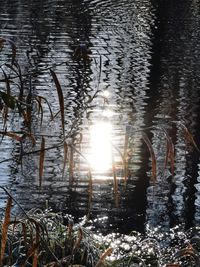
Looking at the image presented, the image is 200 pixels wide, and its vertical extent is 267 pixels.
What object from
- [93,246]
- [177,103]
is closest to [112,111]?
[177,103]

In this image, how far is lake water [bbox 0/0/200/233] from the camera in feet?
23.7

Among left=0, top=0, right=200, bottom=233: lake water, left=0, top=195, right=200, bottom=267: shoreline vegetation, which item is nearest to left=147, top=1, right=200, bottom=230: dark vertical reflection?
left=0, top=0, right=200, bottom=233: lake water

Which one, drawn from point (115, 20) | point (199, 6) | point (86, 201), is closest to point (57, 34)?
point (115, 20)

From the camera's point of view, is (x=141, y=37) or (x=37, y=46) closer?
(x=37, y=46)

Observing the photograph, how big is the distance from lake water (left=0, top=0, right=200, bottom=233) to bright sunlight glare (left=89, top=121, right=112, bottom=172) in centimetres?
2

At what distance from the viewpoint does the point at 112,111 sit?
1112 centimetres

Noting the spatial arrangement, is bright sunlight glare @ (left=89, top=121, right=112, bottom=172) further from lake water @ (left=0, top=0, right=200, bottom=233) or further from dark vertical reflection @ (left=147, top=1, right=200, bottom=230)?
dark vertical reflection @ (left=147, top=1, right=200, bottom=230)

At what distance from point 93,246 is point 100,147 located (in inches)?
151

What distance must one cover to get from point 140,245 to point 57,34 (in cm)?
1224

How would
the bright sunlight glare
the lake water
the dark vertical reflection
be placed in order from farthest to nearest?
the bright sunlight glare
the dark vertical reflection
the lake water

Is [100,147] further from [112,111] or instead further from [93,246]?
[93,246]

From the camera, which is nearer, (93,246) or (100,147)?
(93,246)

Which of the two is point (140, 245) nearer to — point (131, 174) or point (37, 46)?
point (131, 174)

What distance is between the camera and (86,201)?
7418mm
